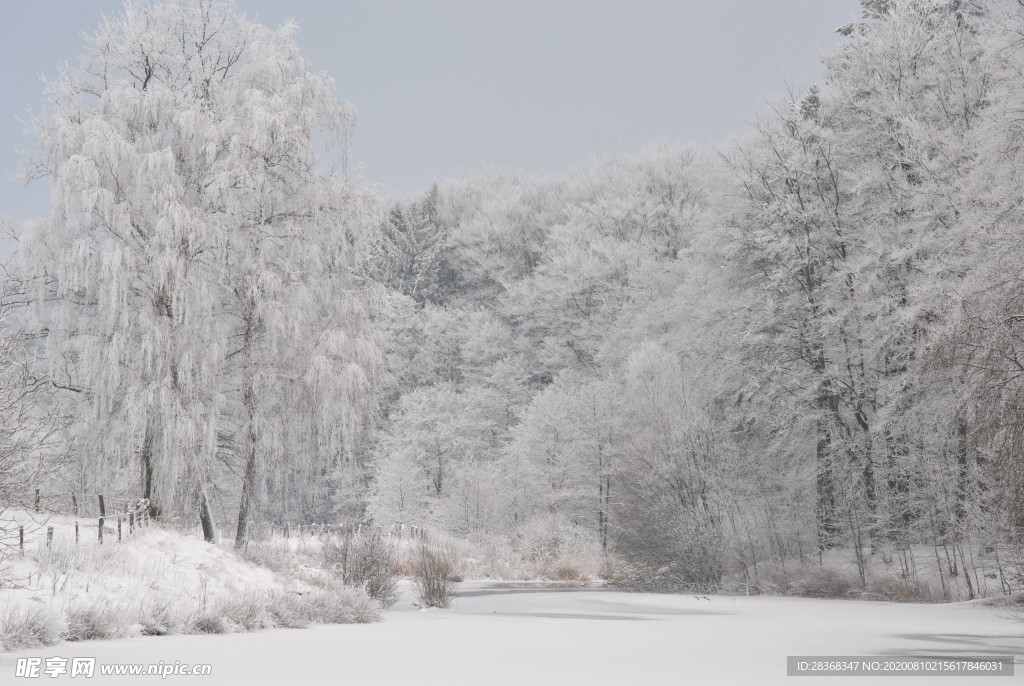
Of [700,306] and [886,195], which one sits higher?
[886,195]

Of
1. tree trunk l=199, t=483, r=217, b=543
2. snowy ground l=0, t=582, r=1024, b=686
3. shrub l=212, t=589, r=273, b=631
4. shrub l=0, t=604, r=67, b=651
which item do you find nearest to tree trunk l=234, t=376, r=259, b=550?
tree trunk l=199, t=483, r=217, b=543

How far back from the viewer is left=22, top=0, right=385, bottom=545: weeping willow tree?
14773 millimetres

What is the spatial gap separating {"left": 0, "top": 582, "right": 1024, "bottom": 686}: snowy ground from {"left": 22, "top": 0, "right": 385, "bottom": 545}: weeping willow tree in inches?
193

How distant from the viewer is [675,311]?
102 feet

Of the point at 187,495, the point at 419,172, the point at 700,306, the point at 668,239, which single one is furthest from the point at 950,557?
the point at 419,172

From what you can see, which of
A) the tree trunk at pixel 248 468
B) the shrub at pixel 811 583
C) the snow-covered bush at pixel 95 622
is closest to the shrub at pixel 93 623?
the snow-covered bush at pixel 95 622

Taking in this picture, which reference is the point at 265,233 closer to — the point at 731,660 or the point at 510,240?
the point at 731,660

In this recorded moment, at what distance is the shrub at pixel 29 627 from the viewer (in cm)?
693

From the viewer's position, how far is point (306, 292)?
16.0 metres

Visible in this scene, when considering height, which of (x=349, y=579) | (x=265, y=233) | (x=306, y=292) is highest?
(x=265, y=233)

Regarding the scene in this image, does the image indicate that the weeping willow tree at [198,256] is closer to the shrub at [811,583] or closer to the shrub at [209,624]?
the shrub at [209,624]

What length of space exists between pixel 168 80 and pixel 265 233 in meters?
4.05

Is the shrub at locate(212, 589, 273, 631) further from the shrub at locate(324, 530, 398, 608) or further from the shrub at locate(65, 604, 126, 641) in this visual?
the shrub at locate(324, 530, 398, 608)

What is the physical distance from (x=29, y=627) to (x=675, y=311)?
26311mm
